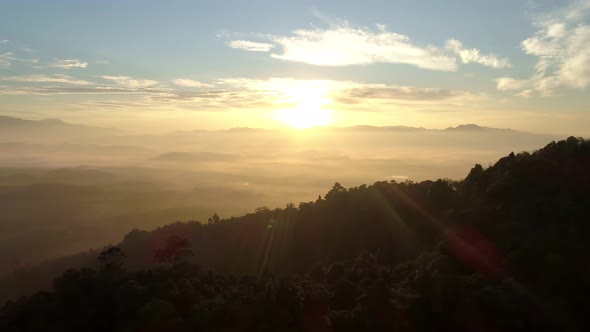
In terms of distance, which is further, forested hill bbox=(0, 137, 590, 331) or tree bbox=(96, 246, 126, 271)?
tree bbox=(96, 246, 126, 271)

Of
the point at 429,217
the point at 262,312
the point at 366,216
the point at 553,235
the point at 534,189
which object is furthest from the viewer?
the point at 366,216

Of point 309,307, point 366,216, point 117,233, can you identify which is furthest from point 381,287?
point 117,233

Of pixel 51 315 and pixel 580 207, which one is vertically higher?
pixel 580 207

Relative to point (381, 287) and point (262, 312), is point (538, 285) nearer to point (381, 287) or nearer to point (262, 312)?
point (381, 287)

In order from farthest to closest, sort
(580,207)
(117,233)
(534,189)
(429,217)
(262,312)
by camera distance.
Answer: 1. (117,233)
2. (429,217)
3. (534,189)
4. (580,207)
5. (262,312)

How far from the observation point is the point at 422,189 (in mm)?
35625

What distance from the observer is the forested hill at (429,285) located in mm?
13234

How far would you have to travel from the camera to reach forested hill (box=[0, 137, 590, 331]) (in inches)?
521

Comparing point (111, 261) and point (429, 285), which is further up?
point (429, 285)

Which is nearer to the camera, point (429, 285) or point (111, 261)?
point (429, 285)

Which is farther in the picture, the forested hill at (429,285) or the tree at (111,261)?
the tree at (111,261)

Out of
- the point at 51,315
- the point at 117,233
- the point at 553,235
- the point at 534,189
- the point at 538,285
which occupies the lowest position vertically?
the point at 117,233

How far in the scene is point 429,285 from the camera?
14148 millimetres

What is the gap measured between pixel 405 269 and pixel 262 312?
8.08m
